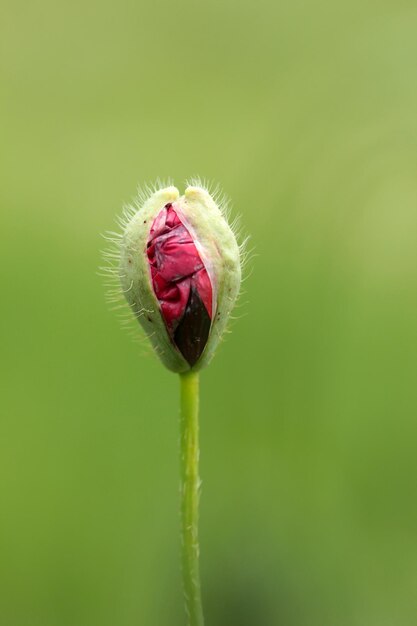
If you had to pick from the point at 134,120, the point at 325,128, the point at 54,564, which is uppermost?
the point at 134,120

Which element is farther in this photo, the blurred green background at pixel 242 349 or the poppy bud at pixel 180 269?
the blurred green background at pixel 242 349

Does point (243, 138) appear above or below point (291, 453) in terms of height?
above

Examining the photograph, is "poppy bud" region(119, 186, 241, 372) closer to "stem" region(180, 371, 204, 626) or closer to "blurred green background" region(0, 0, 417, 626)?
"stem" region(180, 371, 204, 626)

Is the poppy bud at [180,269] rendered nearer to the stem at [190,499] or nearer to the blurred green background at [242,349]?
the stem at [190,499]

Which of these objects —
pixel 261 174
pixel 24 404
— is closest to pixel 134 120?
pixel 261 174

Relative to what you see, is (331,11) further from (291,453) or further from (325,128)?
(291,453)

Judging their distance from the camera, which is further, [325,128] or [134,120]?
[134,120]

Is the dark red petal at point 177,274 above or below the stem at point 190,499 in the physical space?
above

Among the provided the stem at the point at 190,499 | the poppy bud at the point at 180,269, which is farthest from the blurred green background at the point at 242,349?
the poppy bud at the point at 180,269
